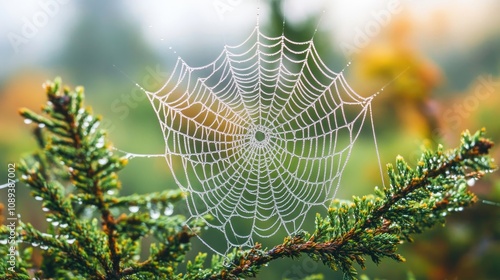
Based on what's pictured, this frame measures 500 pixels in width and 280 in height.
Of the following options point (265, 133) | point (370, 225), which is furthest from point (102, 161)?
point (265, 133)

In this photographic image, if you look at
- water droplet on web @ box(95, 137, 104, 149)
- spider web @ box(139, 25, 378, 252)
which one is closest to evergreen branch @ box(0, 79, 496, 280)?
water droplet on web @ box(95, 137, 104, 149)

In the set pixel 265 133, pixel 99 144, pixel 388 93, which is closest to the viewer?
pixel 99 144

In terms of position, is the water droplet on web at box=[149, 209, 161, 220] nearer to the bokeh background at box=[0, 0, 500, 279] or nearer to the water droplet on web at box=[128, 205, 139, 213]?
the water droplet on web at box=[128, 205, 139, 213]

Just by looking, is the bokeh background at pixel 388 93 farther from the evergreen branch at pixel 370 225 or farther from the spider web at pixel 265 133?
the evergreen branch at pixel 370 225

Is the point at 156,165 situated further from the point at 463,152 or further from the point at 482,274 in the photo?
the point at 463,152

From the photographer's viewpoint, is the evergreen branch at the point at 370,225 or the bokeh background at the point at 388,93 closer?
the evergreen branch at the point at 370,225

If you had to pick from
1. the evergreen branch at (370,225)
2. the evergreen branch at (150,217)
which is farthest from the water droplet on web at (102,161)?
the evergreen branch at (370,225)

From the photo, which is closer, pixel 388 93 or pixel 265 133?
pixel 265 133

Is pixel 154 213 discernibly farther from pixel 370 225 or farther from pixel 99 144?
pixel 370 225
